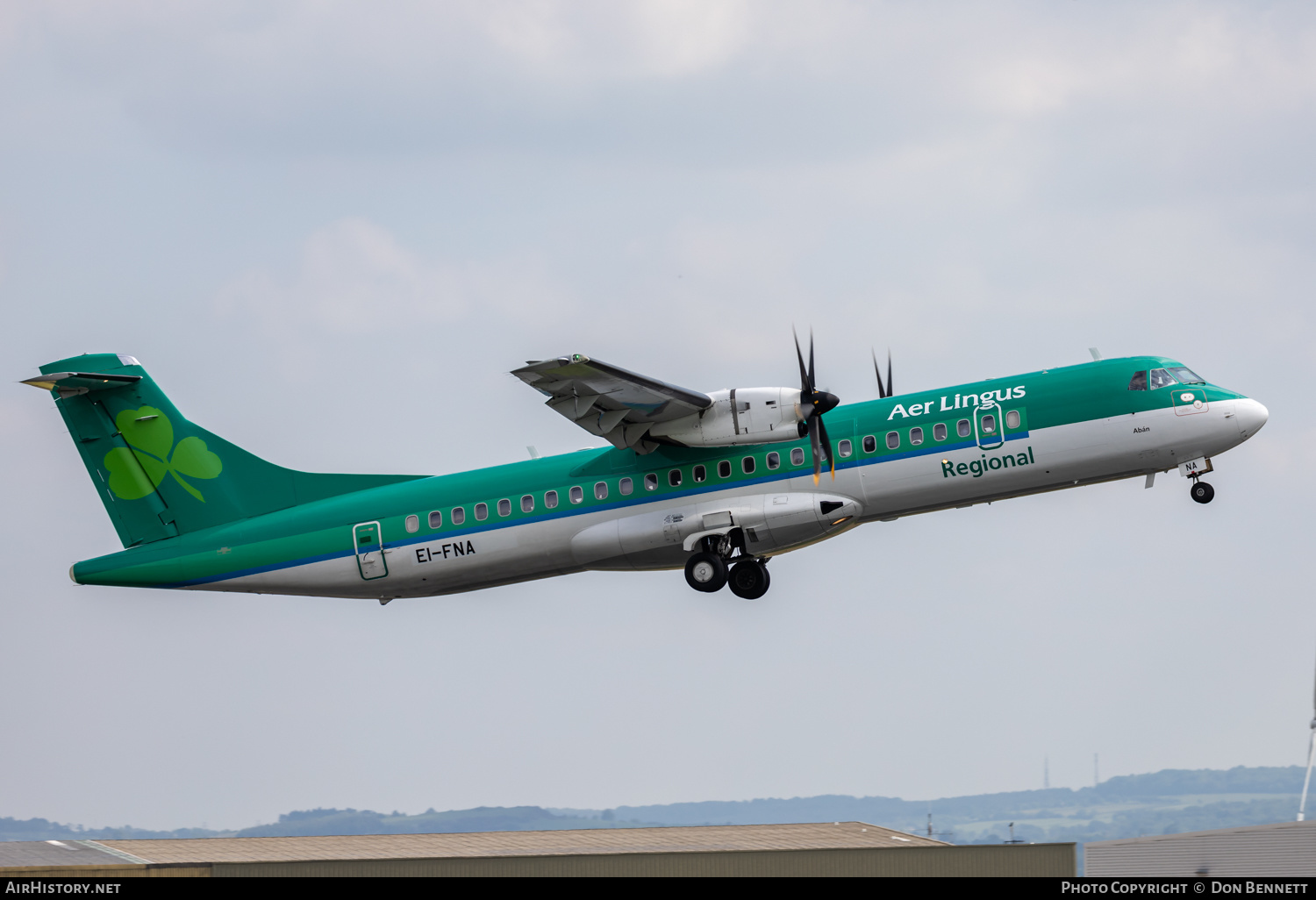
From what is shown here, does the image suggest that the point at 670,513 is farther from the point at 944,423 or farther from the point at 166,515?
the point at 166,515

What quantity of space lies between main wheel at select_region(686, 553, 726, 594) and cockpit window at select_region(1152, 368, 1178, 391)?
9.71 m

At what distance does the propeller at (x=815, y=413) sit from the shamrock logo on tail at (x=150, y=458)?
1471 cm

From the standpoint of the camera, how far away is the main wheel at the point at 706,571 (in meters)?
30.8

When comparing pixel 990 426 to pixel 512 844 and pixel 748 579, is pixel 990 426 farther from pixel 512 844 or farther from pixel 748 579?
pixel 512 844

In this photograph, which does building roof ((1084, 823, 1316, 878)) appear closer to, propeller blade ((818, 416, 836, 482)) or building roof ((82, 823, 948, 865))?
building roof ((82, 823, 948, 865))

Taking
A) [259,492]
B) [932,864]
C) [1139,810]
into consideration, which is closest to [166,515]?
[259,492]

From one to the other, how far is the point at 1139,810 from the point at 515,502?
388 feet

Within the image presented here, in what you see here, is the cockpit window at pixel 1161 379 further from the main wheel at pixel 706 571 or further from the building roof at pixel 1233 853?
the main wheel at pixel 706 571

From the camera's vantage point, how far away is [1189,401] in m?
28.7

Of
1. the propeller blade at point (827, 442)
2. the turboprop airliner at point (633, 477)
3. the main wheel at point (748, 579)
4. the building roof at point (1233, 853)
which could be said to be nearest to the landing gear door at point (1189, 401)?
the turboprop airliner at point (633, 477)

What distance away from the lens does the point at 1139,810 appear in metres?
134

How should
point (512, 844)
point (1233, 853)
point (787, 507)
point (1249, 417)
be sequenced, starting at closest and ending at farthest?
point (1233, 853) → point (1249, 417) → point (787, 507) → point (512, 844)

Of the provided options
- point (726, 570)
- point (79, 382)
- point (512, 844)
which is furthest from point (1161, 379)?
point (79, 382)

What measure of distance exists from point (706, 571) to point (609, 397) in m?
4.55
